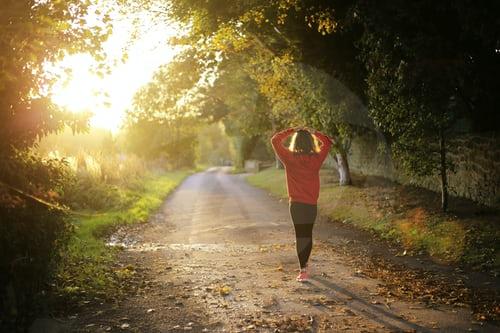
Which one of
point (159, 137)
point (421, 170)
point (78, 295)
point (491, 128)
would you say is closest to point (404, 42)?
point (421, 170)

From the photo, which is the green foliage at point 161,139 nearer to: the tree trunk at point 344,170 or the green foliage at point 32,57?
the tree trunk at point 344,170

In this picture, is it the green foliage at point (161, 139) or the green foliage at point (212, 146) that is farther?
the green foliage at point (212, 146)

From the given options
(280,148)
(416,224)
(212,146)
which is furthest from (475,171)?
(212,146)

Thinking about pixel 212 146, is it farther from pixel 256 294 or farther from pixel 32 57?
pixel 32 57

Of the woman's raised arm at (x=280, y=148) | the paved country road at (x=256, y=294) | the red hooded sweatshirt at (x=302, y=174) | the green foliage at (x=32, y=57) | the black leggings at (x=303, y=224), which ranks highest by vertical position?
the green foliage at (x=32, y=57)

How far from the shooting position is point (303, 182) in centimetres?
739

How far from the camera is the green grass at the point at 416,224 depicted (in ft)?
28.8

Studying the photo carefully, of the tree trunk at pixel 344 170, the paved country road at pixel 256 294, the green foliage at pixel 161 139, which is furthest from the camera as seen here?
the green foliage at pixel 161 139

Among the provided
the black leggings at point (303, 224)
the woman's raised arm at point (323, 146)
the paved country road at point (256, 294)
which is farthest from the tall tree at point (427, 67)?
the black leggings at point (303, 224)

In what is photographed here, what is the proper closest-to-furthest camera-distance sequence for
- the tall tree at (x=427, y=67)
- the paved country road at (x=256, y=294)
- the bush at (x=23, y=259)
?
the bush at (x=23, y=259), the paved country road at (x=256, y=294), the tall tree at (x=427, y=67)

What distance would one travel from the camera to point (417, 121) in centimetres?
1159

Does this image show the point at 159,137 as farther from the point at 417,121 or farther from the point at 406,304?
the point at 406,304

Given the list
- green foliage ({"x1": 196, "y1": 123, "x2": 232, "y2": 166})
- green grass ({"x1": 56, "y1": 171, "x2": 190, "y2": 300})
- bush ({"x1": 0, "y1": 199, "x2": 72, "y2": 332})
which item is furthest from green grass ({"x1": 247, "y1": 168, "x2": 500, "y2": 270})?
green foliage ({"x1": 196, "y1": 123, "x2": 232, "y2": 166})

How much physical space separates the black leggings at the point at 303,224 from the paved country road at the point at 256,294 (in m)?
0.41
